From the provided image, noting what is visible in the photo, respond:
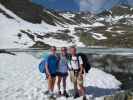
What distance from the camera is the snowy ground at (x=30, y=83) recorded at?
17.6 metres

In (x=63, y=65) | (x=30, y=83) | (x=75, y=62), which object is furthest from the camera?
(x=30, y=83)

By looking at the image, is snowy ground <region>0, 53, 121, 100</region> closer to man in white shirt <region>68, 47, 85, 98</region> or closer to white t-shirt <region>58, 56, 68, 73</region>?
man in white shirt <region>68, 47, 85, 98</region>

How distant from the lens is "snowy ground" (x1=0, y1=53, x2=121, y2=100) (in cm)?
1759

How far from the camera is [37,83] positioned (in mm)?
21031

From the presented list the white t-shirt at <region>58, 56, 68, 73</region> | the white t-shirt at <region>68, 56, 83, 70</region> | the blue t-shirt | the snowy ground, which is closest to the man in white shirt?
the white t-shirt at <region>68, 56, 83, 70</region>

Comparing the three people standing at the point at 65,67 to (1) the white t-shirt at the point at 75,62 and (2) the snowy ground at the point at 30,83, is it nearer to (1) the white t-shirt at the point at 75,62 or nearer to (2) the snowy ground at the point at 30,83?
(1) the white t-shirt at the point at 75,62

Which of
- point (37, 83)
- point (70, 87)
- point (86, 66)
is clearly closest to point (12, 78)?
point (37, 83)

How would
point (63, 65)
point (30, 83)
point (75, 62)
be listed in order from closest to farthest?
1. point (75, 62)
2. point (63, 65)
3. point (30, 83)

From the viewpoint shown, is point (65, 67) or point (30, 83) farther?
point (30, 83)

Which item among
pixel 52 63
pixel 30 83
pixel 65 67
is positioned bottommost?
pixel 30 83

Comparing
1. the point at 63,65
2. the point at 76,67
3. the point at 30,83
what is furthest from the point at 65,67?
the point at 30,83

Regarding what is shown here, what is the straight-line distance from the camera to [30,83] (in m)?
20.8

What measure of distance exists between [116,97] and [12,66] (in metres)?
13.9

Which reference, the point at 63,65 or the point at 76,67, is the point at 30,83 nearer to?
the point at 63,65
